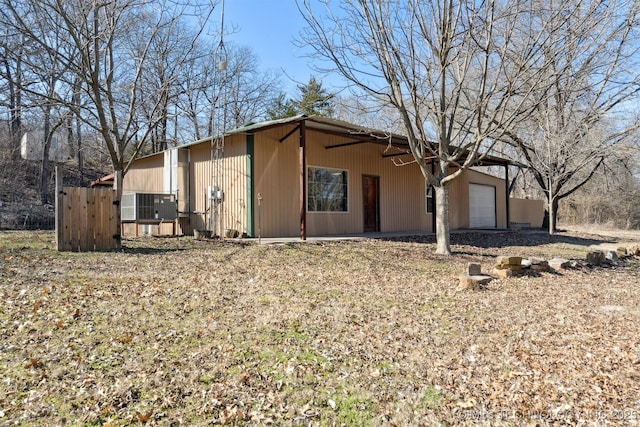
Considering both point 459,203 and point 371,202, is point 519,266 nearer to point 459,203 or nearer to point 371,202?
point 371,202

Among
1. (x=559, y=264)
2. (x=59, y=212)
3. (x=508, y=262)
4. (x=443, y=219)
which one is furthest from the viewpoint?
(x=443, y=219)

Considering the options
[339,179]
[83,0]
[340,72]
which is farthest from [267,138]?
[83,0]

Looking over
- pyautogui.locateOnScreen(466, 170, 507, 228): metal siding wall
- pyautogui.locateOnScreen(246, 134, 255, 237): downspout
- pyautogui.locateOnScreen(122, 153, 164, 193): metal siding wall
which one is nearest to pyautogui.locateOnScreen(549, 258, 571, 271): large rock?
pyautogui.locateOnScreen(246, 134, 255, 237): downspout

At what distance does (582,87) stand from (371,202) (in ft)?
21.5

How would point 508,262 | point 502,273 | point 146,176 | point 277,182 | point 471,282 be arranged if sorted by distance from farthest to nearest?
1. point 146,176
2. point 277,182
3. point 508,262
4. point 502,273
5. point 471,282

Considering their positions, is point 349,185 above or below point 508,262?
above

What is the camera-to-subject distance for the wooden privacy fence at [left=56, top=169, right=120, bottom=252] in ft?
25.1

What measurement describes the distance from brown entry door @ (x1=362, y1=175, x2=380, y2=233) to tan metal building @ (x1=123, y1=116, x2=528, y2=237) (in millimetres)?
32

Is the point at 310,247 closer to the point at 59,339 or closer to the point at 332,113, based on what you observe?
the point at 59,339

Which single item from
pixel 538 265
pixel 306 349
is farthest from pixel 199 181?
pixel 306 349

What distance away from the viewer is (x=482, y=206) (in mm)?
19016

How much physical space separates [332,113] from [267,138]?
13088mm

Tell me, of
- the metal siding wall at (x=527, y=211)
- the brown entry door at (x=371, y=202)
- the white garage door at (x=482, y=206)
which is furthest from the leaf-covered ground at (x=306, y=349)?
the metal siding wall at (x=527, y=211)

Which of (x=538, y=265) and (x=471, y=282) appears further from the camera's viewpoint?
(x=538, y=265)
